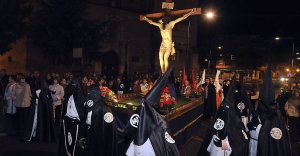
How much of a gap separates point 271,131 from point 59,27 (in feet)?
61.2

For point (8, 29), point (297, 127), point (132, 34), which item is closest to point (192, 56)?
point (132, 34)

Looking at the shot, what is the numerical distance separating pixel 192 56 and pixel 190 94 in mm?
28680

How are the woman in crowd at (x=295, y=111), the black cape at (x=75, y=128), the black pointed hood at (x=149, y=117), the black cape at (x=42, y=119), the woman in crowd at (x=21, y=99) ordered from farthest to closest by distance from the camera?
the woman in crowd at (x=295, y=111) → the woman in crowd at (x=21, y=99) → the black cape at (x=42, y=119) → the black cape at (x=75, y=128) → the black pointed hood at (x=149, y=117)

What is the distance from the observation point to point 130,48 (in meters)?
34.0

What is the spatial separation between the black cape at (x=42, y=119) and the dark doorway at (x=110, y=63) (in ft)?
66.6

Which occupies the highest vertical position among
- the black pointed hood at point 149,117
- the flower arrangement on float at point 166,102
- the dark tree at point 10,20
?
the dark tree at point 10,20

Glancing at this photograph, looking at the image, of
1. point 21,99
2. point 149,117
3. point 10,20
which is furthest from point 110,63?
point 149,117

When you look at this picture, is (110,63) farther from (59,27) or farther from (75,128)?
(75,128)

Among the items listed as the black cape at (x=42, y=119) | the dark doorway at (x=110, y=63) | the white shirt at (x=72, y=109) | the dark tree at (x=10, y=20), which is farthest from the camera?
the dark doorway at (x=110, y=63)

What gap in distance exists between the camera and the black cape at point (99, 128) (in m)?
6.41

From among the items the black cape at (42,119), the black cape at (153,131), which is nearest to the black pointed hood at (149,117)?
the black cape at (153,131)

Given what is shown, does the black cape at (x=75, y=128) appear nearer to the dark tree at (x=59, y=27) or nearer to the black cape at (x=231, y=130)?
the black cape at (x=231, y=130)

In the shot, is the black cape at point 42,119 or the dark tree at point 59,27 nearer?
the black cape at point 42,119

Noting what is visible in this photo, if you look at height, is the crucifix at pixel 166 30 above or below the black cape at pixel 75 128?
above
